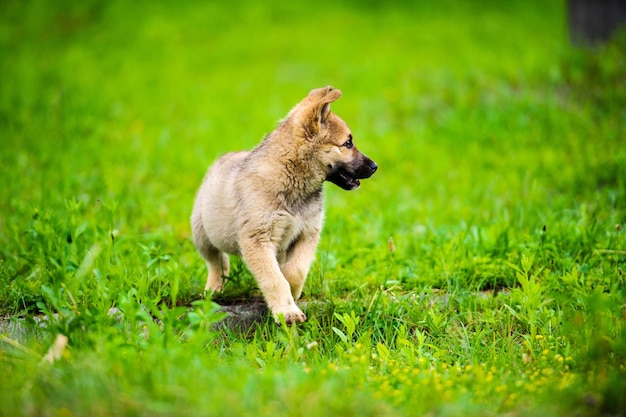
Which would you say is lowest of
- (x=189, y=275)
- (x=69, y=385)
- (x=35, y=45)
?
(x=189, y=275)

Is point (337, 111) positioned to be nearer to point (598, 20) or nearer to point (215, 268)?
point (598, 20)

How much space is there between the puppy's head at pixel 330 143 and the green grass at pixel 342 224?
2.40 ft

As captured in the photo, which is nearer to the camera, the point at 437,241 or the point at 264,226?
the point at 264,226

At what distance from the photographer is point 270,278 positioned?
4238mm

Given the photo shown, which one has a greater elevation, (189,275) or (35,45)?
(35,45)

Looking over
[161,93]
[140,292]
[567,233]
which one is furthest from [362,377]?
[161,93]

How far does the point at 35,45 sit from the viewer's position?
44.1ft

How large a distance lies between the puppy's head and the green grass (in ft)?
2.40

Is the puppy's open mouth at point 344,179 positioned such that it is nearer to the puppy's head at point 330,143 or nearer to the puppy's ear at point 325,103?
the puppy's head at point 330,143

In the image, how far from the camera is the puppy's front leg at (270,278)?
4164 mm

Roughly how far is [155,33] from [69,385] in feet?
42.4

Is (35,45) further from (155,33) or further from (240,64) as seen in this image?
(240,64)

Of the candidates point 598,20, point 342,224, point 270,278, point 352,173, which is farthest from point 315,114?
point 598,20

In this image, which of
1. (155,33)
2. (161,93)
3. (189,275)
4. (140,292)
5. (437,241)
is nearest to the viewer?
(140,292)
